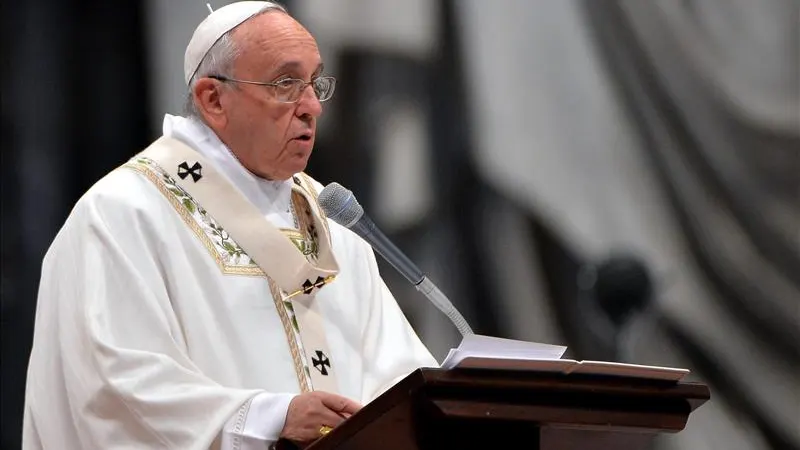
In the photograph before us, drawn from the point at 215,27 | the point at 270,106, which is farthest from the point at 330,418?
the point at 215,27

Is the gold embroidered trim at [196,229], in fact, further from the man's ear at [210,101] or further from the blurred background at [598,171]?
the blurred background at [598,171]

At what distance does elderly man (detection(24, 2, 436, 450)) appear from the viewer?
2951 millimetres

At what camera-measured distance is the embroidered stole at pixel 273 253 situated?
340 cm

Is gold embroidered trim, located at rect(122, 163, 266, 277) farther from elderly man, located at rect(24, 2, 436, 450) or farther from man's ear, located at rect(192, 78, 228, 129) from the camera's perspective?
man's ear, located at rect(192, 78, 228, 129)

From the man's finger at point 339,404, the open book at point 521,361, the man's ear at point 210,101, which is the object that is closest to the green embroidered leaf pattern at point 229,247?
the man's ear at point 210,101

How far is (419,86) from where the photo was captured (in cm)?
501

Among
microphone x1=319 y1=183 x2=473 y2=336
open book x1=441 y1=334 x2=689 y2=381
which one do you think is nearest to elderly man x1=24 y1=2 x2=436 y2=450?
microphone x1=319 y1=183 x2=473 y2=336

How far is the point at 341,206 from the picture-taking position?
303cm

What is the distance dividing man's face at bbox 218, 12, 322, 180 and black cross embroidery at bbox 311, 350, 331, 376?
1.63 ft

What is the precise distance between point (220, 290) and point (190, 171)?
0.36 m

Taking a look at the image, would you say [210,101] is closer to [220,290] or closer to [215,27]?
[215,27]

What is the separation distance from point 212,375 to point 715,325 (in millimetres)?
2524

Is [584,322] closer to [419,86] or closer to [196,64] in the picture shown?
[419,86]

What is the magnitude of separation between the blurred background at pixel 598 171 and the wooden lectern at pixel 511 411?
2310mm
